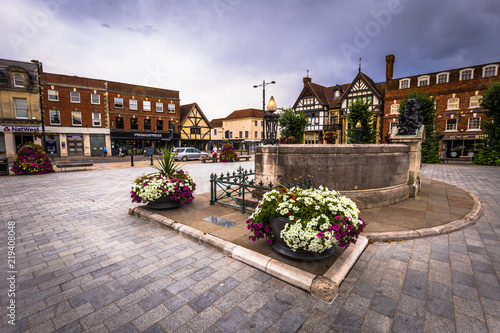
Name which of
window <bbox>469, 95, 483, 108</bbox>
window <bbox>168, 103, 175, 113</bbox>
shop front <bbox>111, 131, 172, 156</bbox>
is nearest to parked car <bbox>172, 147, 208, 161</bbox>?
shop front <bbox>111, 131, 172, 156</bbox>

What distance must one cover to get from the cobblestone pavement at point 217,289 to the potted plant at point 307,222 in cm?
58

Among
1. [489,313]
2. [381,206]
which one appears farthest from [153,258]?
[381,206]

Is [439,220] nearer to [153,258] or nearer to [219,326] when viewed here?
[219,326]

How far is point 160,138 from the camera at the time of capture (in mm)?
37312

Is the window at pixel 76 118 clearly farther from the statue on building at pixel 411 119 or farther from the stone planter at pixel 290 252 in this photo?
the statue on building at pixel 411 119

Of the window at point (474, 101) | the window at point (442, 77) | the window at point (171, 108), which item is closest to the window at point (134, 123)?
the window at point (171, 108)

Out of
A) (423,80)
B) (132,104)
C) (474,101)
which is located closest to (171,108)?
(132,104)

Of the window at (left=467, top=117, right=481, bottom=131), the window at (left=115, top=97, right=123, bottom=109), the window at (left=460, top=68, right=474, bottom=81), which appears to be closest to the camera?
the window at (left=467, top=117, right=481, bottom=131)

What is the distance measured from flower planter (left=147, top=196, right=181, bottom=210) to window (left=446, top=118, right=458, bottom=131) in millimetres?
35740

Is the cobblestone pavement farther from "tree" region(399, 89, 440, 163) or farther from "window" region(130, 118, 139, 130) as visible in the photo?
"window" region(130, 118, 139, 130)

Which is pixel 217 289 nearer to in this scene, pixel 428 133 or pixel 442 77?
pixel 428 133

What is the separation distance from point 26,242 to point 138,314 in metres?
3.57

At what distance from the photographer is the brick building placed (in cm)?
2655

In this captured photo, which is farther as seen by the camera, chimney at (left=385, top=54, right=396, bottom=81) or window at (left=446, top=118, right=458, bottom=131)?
chimney at (left=385, top=54, right=396, bottom=81)
